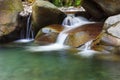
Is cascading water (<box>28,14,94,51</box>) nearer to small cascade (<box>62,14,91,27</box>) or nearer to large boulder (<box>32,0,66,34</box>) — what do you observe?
small cascade (<box>62,14,91,27</box>)

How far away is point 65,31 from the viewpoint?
12.1 m

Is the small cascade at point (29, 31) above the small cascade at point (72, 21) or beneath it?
beneath

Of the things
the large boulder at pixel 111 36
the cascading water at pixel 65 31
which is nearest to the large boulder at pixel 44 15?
the cascading water at pixel 65 31

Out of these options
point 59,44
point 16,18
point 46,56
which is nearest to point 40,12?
point 16,18

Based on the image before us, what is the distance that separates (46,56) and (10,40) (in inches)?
130

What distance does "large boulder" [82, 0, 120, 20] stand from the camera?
11.9m

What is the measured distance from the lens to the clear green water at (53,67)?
25.8 feet

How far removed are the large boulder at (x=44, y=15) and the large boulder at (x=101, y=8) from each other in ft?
4.18

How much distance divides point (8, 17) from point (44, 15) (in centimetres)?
147

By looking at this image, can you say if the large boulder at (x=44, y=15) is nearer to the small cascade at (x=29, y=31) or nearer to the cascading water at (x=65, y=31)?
the small cascade at (x=29, y=31)

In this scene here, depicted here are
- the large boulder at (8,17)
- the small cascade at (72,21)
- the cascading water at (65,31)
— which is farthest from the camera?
the small cascade at (72,21)

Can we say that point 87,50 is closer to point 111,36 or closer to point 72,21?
point 111,36

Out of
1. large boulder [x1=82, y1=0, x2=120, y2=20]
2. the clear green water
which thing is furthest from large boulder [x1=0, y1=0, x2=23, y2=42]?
large boulder [x1=82, y1=0, x2=120, y2=20]

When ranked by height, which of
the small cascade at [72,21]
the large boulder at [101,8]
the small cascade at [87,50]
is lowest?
the small cascade at [87,50]
